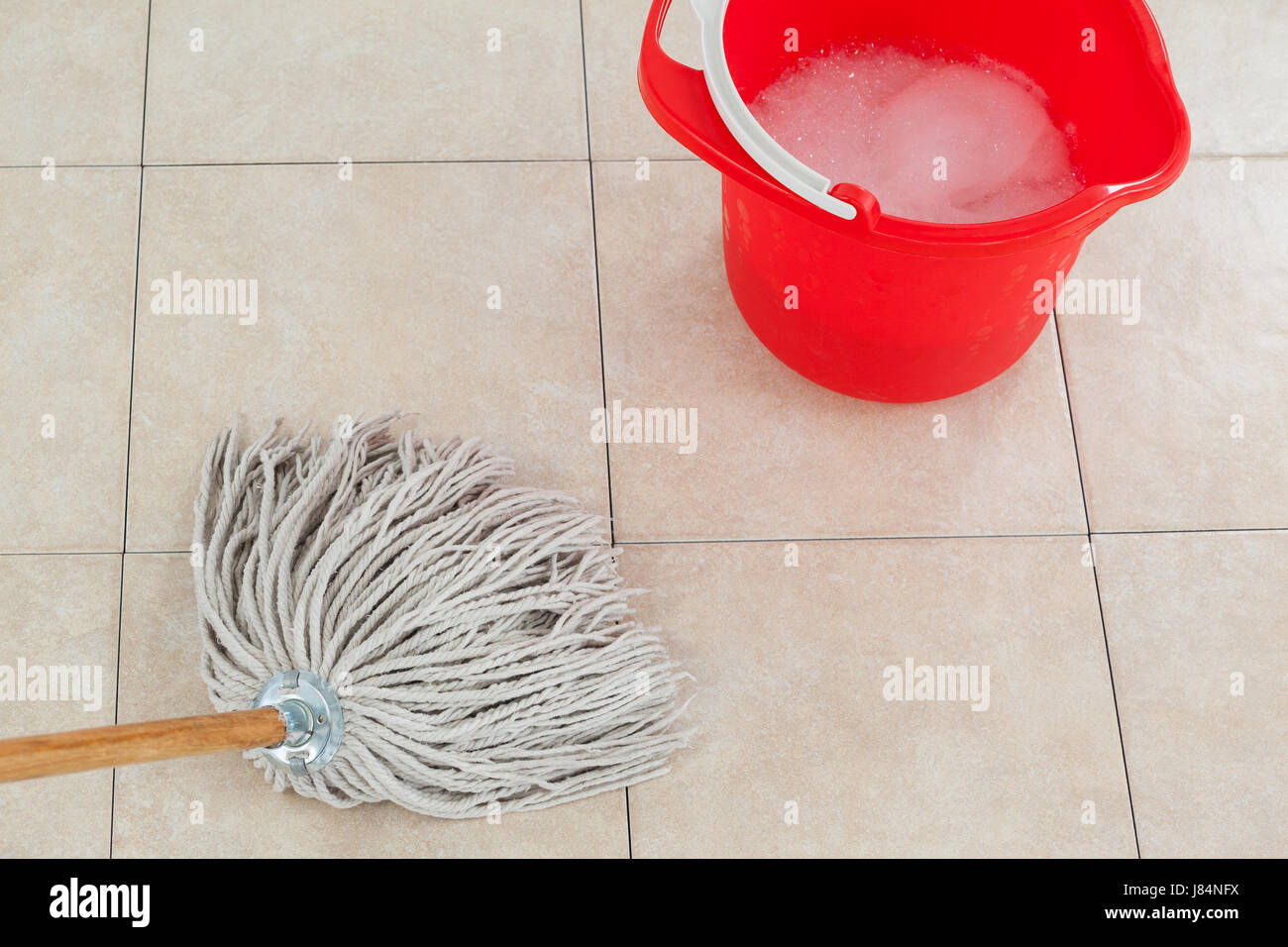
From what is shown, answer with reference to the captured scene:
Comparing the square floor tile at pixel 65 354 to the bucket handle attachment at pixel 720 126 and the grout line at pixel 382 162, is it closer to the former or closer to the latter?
the grout line at pixel 382 162

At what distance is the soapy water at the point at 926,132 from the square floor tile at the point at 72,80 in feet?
2.39

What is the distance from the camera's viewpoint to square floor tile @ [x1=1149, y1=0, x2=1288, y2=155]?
1.45m

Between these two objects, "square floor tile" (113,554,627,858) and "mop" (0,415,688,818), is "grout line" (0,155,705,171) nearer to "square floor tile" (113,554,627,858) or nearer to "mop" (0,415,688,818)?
"mop" (0,415,688,818)

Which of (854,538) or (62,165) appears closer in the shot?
(854,538)

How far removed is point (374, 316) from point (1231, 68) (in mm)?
1053

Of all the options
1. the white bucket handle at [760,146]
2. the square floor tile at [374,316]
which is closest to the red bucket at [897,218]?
the white bucket handle at [760,146]

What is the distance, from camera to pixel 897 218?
3.24ft

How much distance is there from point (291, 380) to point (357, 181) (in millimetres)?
252

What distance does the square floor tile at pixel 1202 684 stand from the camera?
115cm

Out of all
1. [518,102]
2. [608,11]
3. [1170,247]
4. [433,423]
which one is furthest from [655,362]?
[1170,247]

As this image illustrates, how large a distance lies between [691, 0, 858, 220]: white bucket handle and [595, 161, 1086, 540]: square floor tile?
336 mm

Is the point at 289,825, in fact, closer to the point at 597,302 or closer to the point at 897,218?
the point at 597,302

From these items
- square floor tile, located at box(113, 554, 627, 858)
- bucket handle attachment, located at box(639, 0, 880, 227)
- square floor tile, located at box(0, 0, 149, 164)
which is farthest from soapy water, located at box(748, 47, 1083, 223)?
square floor tile, located at box(0, 0, 149, 164)

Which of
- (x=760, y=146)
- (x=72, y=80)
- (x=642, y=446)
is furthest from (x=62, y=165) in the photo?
(x=760, y=146)
